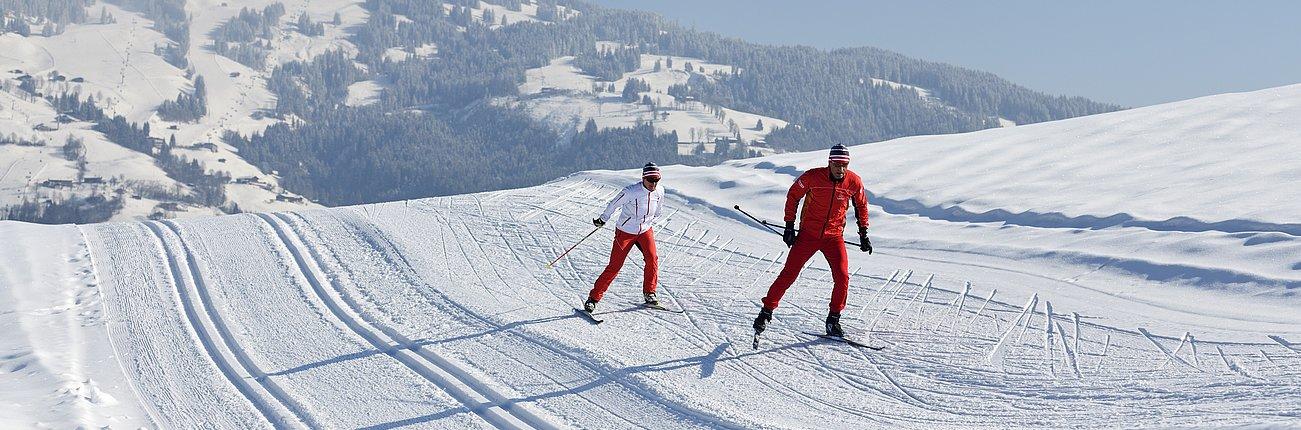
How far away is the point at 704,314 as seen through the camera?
9.97 m

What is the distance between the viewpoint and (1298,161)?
44.5 feet

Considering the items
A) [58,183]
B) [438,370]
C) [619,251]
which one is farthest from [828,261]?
[58,183]

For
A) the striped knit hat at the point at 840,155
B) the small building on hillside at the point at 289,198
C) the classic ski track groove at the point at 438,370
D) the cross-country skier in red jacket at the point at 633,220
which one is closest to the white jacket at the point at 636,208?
the cross-country skier in red jacket at the point at 633,220

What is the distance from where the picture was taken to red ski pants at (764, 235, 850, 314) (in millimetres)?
8492

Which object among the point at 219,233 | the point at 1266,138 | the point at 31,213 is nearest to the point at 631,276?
the point at 219,233

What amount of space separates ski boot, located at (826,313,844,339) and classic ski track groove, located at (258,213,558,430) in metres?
3.03

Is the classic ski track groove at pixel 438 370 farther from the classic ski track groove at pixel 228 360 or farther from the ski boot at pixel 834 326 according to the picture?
the ski boot at pixel 834 326

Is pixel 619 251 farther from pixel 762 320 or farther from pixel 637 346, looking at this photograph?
pixel 762 320

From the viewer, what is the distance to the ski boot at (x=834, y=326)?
876 cm

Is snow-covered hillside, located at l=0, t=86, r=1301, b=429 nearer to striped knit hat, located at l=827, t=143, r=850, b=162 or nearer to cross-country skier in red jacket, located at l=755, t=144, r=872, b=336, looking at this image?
cross-country skier in red jacket, located at l=755, t=144, r=872, b=336

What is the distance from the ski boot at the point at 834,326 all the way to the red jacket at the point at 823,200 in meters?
0.77

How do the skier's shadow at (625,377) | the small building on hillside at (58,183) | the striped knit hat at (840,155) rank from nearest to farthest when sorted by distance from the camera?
the skier's shadow at (625,377)
the striped knit hat at (840,155)
the small building on hillside at (58,183)

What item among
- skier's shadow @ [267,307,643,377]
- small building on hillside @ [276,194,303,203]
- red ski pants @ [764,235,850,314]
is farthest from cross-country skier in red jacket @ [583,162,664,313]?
small building on hillside @ [276,194,303,203]

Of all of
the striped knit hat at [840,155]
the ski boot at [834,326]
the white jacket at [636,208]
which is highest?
the striped knit hat at [840,155]
